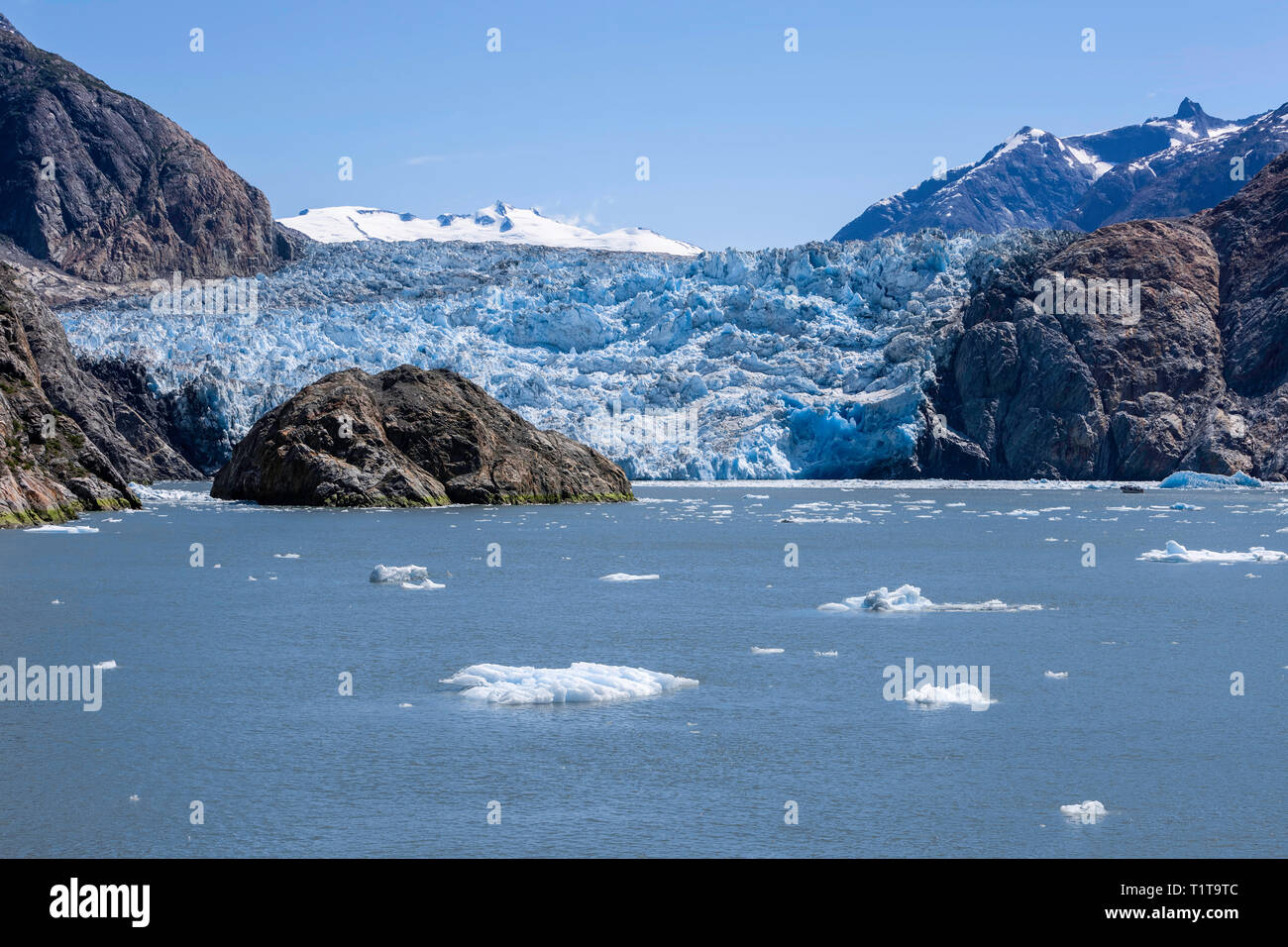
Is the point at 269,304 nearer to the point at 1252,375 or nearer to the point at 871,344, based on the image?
the point at 871,344

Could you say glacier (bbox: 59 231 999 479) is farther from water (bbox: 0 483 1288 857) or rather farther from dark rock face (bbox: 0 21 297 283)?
water (bbox: 0 483 1288 857)

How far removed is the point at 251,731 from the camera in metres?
13.4

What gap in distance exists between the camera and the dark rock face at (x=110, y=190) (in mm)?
143000

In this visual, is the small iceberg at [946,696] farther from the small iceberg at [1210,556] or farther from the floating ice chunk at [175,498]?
the floating ice chunk at [175,498]

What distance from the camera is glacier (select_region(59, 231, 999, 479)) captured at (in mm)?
91438

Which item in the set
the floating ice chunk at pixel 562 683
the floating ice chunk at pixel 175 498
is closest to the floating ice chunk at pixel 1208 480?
the floating ice chunk at pixel 175 498

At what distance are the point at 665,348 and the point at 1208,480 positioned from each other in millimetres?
40560

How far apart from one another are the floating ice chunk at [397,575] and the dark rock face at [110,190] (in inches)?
4835

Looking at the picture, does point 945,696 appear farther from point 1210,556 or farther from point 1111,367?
point 1111,367

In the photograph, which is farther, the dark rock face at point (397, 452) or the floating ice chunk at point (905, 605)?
the dark rock face at point (397, 452)

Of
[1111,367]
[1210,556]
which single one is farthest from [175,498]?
[1111,367]

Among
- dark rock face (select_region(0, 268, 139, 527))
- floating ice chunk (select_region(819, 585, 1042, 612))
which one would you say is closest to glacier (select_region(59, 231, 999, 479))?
dark rock face (select_region(0, 268, 139, 527))

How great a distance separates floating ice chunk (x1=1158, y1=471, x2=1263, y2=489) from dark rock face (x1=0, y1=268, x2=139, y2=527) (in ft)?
213
